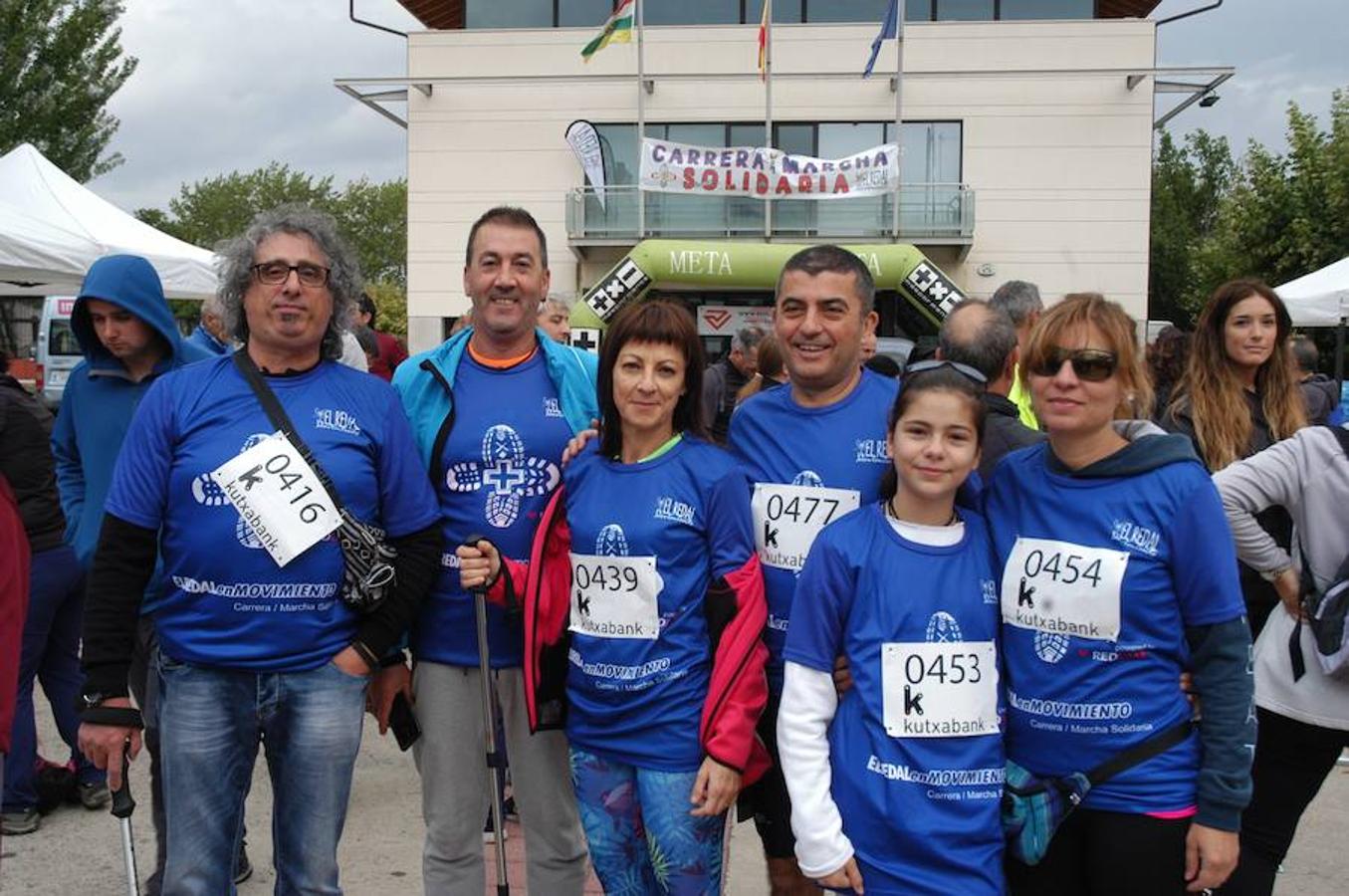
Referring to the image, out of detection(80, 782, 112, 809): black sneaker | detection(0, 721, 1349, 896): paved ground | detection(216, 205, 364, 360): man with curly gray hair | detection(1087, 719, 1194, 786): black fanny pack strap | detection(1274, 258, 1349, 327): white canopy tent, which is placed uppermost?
detection(1274, 258, 1349, 327): white canopy tent

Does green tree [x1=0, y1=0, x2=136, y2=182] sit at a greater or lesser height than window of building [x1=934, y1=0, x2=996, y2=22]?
lesser

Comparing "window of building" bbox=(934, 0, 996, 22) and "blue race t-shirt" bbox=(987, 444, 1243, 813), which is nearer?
"blue race t-shirt" bbox=(987, 444, 1243, 813)

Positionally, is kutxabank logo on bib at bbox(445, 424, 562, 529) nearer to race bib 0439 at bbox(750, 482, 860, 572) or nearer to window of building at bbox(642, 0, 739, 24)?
race bib 0439 at bbox(750, 482, 860, 572)

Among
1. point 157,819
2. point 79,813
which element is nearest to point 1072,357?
point 157,819

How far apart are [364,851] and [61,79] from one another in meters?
22.3

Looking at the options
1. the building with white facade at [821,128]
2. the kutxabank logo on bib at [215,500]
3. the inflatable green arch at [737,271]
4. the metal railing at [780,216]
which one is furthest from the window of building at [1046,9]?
the kutxabank logo on bib at [215,500]

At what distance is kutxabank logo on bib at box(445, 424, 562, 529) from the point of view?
10.0ft

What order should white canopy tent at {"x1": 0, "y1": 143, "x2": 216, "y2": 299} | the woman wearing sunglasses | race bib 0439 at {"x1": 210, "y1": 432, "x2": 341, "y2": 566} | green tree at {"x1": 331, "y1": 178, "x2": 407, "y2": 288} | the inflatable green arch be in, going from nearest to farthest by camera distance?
the woman wearing sunglasses, race bib 0439 at {"x1": 210, "y1": 432, "x2": 341, "y2": 566}, white canopy tent at {"x1": 0, "y1": 143, "x2": 216, "y2": 299}, the inflatable green arch, green tree at {"x1": 331, "y1": 178, "x2": 407, "y2": 288}

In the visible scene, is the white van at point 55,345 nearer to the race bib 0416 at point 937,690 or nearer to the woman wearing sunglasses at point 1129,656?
the race bib 0416 at point 937,690

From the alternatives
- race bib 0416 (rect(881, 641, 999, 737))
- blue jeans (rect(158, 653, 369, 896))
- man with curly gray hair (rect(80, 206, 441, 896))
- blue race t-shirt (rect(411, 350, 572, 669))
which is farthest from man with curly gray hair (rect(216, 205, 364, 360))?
race bib 0416 (rect(881, 641, 999, 737))

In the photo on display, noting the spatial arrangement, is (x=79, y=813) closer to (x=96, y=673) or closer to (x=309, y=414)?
(x=96, y=673)

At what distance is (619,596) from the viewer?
8.91ft

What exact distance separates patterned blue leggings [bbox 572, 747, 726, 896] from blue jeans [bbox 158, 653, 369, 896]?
62 centimetres

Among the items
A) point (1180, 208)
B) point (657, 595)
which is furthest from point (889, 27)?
point (1180, 208)
